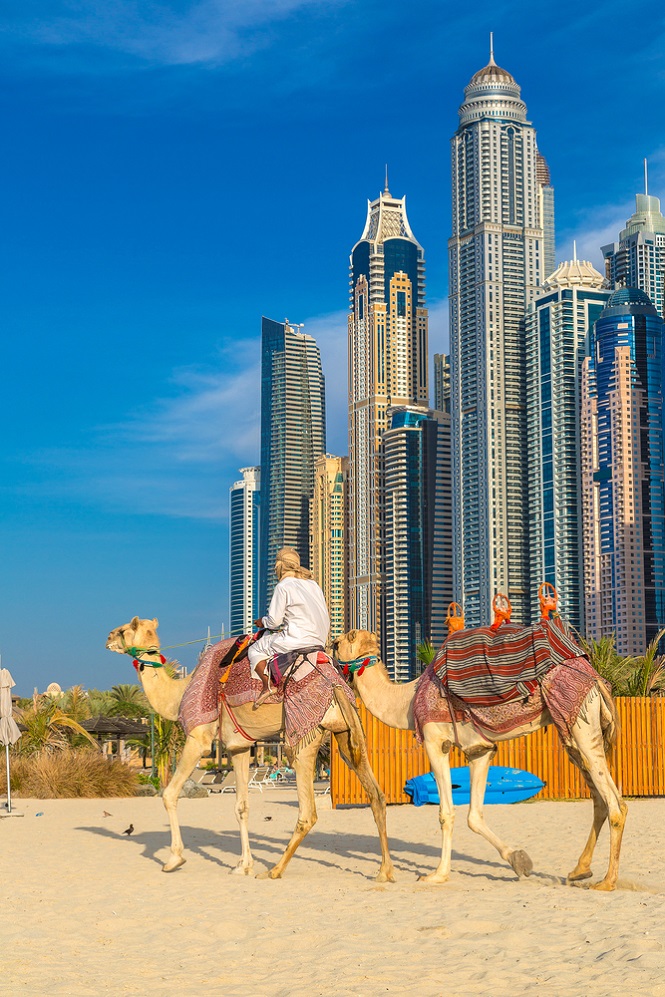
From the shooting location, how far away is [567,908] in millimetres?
9031

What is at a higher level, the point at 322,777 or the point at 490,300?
the point at 490,300

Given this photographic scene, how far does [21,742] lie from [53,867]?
16.2 m

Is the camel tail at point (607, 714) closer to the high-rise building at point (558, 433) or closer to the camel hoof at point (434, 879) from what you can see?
the camel hoof at point (434, 879)

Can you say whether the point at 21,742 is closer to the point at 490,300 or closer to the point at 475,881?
the point at 475,881

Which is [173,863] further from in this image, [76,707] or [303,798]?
[76,707]

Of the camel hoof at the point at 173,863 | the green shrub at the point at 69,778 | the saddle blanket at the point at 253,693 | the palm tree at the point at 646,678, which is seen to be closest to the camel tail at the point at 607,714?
the saddle blanket at the point at 253,693


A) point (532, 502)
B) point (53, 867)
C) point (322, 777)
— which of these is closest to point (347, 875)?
point (53, 867)

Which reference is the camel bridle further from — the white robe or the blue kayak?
the blue kayak

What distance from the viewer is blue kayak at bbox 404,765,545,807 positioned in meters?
19.7

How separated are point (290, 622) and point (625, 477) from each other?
467ft

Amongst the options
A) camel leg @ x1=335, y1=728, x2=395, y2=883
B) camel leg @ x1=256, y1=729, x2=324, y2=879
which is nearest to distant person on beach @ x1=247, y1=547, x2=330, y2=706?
camel leg @ x1=256, y1=729, x2=324, y2=879

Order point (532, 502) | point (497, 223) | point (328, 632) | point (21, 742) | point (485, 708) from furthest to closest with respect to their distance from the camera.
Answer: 1. point (497, 223)
2. point (532, 502)
3. point (21, 742)
4. point (328, 632)
5. point (485, 708)

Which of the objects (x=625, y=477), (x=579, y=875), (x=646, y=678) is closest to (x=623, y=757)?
(x=646, y=678)

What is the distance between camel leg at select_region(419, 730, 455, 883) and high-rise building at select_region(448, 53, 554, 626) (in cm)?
14699
